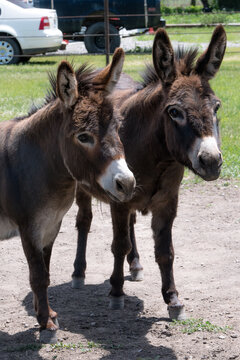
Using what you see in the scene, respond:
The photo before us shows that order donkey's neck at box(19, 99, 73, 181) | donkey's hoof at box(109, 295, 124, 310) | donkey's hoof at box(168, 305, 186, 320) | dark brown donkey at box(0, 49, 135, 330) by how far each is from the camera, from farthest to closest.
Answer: donkey's hoof at box(109, 295, 124, 310) → donkey's hoof at box(168, 305, 186, 320) → donkey's neck at box(19, 99, 73, 181) → dark brown donkey at box(0, 49, 135, 330)

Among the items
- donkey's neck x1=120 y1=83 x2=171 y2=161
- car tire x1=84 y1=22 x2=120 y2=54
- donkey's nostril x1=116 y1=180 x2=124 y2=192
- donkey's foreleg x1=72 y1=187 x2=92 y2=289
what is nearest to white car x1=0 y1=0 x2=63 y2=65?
car tire x1=84 y1=22 x2=120 y2=54

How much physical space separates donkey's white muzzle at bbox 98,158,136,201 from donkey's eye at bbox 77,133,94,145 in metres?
0.22

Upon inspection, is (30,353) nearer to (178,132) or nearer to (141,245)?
(178,132)

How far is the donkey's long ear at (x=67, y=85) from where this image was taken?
379 centimetres

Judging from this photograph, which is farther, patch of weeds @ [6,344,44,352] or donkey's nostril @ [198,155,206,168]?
patch of weeds @ [6,344,44,352]

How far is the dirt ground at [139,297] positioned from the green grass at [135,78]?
5.72 feet

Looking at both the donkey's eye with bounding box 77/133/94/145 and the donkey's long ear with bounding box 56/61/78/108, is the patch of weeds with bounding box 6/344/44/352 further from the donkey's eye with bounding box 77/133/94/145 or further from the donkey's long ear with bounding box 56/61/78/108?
the donkey's long ear with bounding box 56/61/78/108

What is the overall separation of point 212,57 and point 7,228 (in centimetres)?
196

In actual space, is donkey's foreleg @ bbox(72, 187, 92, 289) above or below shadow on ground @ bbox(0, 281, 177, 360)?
above

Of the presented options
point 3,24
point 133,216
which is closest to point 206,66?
point 133,216

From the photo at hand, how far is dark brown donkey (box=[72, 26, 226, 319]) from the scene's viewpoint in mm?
4207

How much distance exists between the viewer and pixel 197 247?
617 centimetres

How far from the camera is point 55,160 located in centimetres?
418

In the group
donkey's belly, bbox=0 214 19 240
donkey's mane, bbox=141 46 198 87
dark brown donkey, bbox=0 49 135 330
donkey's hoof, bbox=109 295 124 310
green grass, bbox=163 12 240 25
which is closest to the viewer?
dark brown donkey, bbox=0 49 135 330
